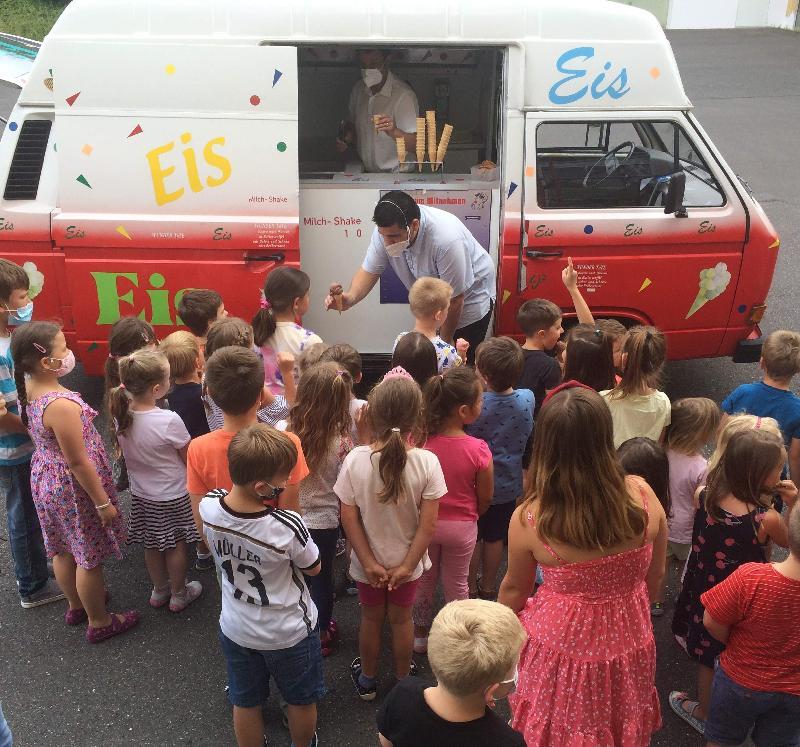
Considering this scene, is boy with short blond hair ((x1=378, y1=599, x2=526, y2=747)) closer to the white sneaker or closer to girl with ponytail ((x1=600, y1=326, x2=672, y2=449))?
girl with ponytail ((x1=600, y1=326, x2=672, y2=449))

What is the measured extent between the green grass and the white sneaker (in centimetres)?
2452

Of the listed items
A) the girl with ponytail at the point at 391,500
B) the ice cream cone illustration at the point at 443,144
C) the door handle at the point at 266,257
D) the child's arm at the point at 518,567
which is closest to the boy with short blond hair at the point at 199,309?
the door handle at the point at 266,257

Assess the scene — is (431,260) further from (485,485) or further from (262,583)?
(262,583)

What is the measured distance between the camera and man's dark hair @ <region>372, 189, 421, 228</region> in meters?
4.52

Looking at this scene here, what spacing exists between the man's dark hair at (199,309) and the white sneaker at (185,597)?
1.30m

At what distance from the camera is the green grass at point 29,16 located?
24.5 metres

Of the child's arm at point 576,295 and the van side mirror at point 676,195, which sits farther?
the van side mirror at point 676,195

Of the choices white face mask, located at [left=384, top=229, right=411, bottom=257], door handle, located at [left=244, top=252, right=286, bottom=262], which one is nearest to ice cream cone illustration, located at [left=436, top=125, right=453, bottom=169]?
white face mask, located at [left=384, top=229, right=411, bottom=257]

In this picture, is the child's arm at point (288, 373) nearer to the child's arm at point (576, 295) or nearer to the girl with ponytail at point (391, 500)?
the girl with ponytail at point (391, 500)

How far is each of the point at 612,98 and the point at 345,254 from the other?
1901 mm

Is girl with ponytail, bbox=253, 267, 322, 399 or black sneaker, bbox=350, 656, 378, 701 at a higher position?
girl with ponytail, bbox=253, 267, 322, 399

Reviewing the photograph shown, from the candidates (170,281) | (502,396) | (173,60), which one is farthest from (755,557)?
(173,60)

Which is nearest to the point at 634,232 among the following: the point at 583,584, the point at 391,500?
the point at 391,500

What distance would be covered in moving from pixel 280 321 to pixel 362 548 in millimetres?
1510
